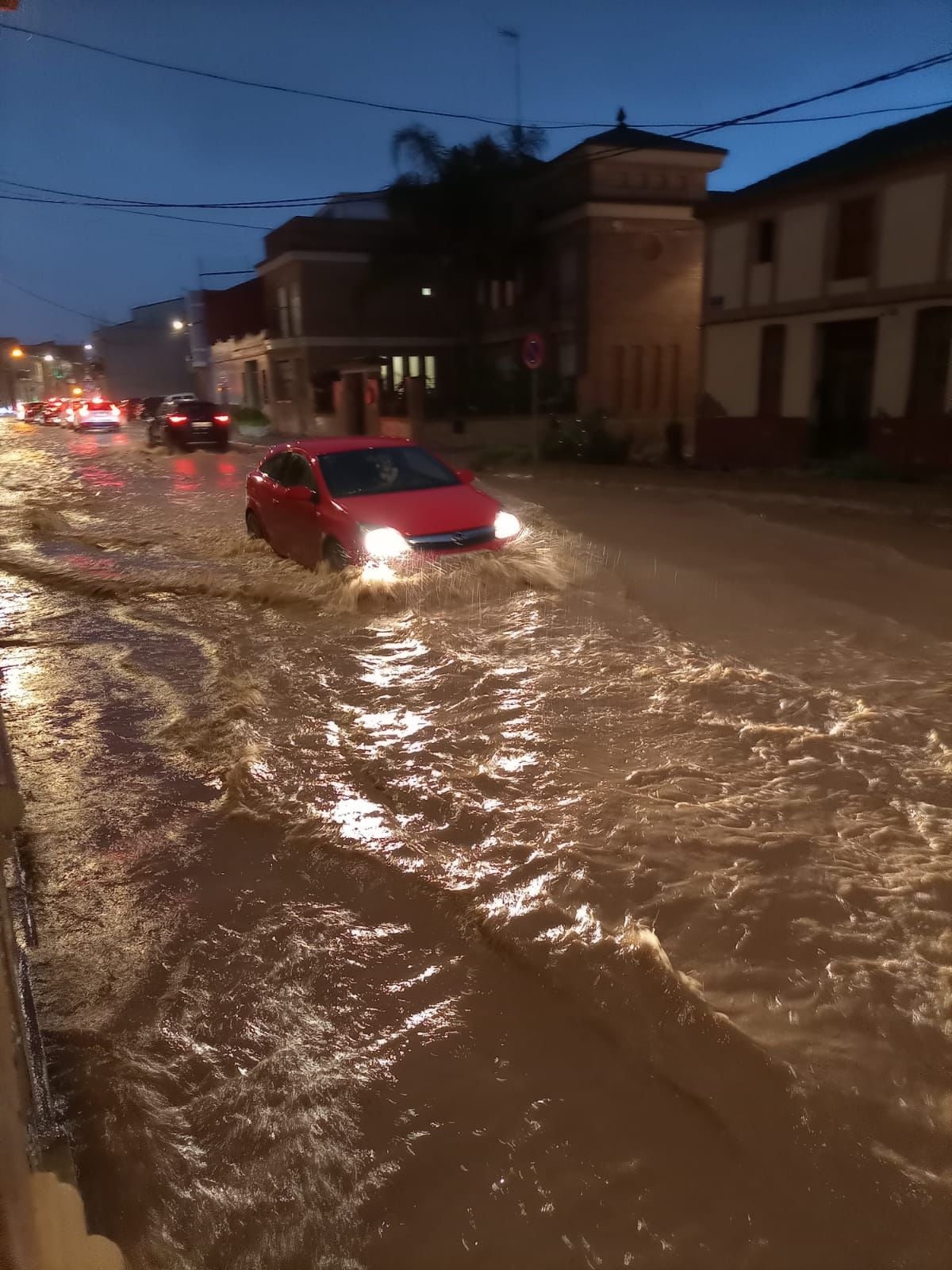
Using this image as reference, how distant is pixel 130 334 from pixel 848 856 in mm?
72810

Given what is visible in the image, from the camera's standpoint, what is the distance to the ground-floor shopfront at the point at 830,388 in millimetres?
16766

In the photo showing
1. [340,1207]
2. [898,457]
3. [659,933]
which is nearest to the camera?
[340,1207]

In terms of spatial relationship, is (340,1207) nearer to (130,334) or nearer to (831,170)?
(831,170)

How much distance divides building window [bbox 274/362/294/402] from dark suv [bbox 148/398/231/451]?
24.4ft

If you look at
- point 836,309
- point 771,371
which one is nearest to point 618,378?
point 771,371

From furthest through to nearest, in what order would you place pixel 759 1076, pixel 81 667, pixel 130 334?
pixel 130 334 < pixel 81 667 < pixel 759 1076

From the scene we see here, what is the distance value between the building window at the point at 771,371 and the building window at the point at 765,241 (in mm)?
1405

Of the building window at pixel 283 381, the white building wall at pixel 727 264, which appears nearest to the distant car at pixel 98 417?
the building window at pixel 283 381

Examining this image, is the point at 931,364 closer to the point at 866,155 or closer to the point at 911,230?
the point at 911,230

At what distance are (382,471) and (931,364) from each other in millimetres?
12297

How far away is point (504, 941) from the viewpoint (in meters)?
3.67

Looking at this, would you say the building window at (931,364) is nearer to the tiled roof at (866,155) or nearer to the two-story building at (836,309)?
the two-story building at (836,309)

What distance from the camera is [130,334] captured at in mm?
67750

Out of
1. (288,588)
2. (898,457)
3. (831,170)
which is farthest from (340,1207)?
(831,170)
